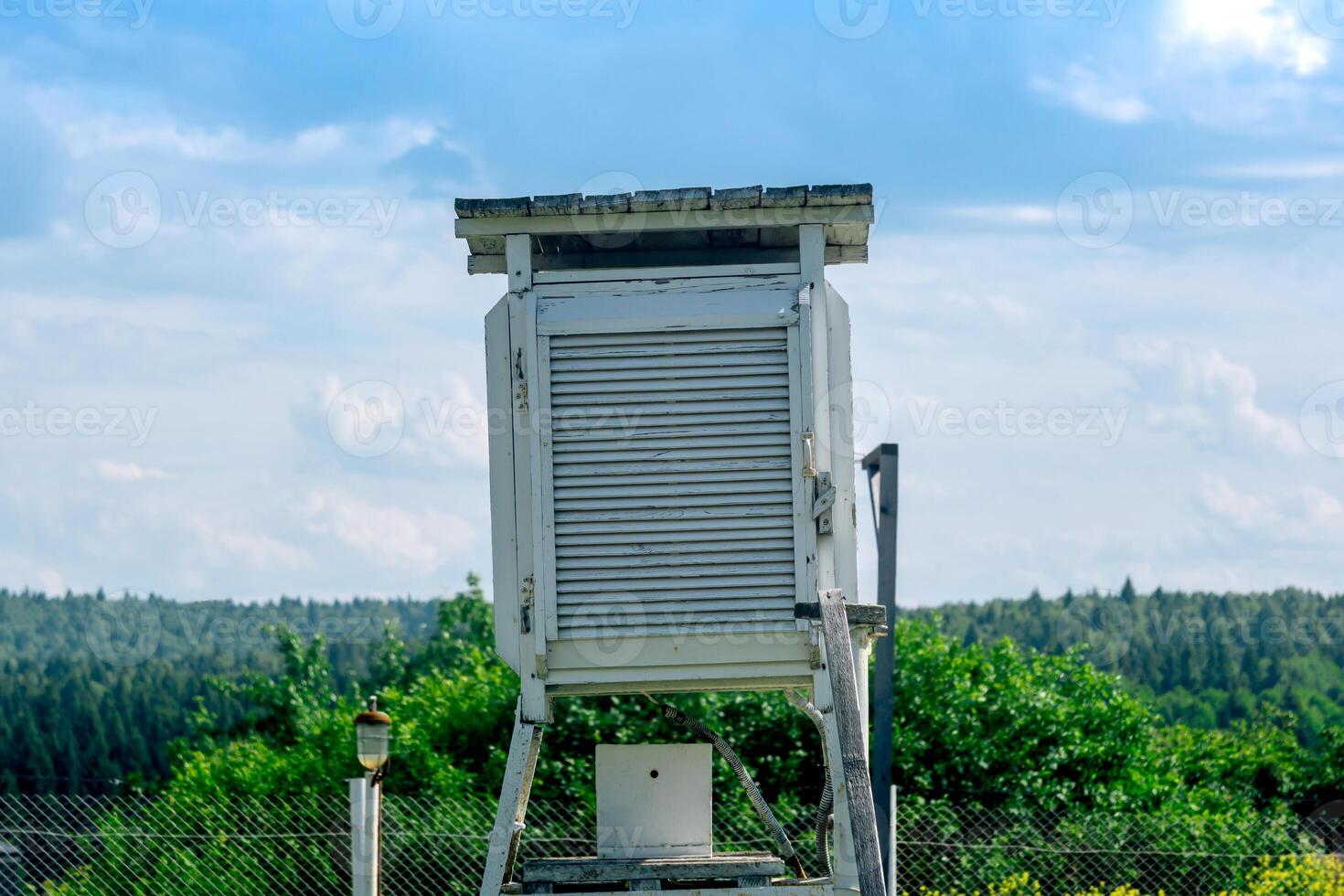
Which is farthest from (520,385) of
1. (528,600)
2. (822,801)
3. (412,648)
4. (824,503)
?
(412,648)

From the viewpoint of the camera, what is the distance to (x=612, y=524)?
6.48 meters

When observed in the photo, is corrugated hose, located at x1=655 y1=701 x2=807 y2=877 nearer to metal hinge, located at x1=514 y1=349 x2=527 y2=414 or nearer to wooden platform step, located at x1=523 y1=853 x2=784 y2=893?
wooden platform step, located at x1=523 y1=853 x2=784 y2=893

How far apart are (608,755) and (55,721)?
39.2 metres

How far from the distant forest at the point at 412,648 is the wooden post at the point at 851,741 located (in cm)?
1891

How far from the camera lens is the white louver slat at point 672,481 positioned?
21.1ft

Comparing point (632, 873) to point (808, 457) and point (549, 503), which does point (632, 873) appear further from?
point (808, 457)

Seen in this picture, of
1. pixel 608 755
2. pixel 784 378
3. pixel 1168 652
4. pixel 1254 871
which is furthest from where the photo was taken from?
pixel 1168 652

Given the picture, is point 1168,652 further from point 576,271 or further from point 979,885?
point 576,271

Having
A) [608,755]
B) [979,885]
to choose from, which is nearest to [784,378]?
[608,755]

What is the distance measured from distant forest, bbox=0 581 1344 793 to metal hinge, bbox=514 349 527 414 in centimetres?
1895

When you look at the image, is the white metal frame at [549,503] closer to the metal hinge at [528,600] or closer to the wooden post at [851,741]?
the metal hinge at [528,600]

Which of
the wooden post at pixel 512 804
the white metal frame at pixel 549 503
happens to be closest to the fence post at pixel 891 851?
the white metal frame at pixel 549 503

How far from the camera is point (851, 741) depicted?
5.75 meters

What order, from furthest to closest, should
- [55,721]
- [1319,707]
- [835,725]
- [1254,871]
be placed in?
1. [55,721]
2. [1319,707]
3. [1254,871]
4. [835,725]
